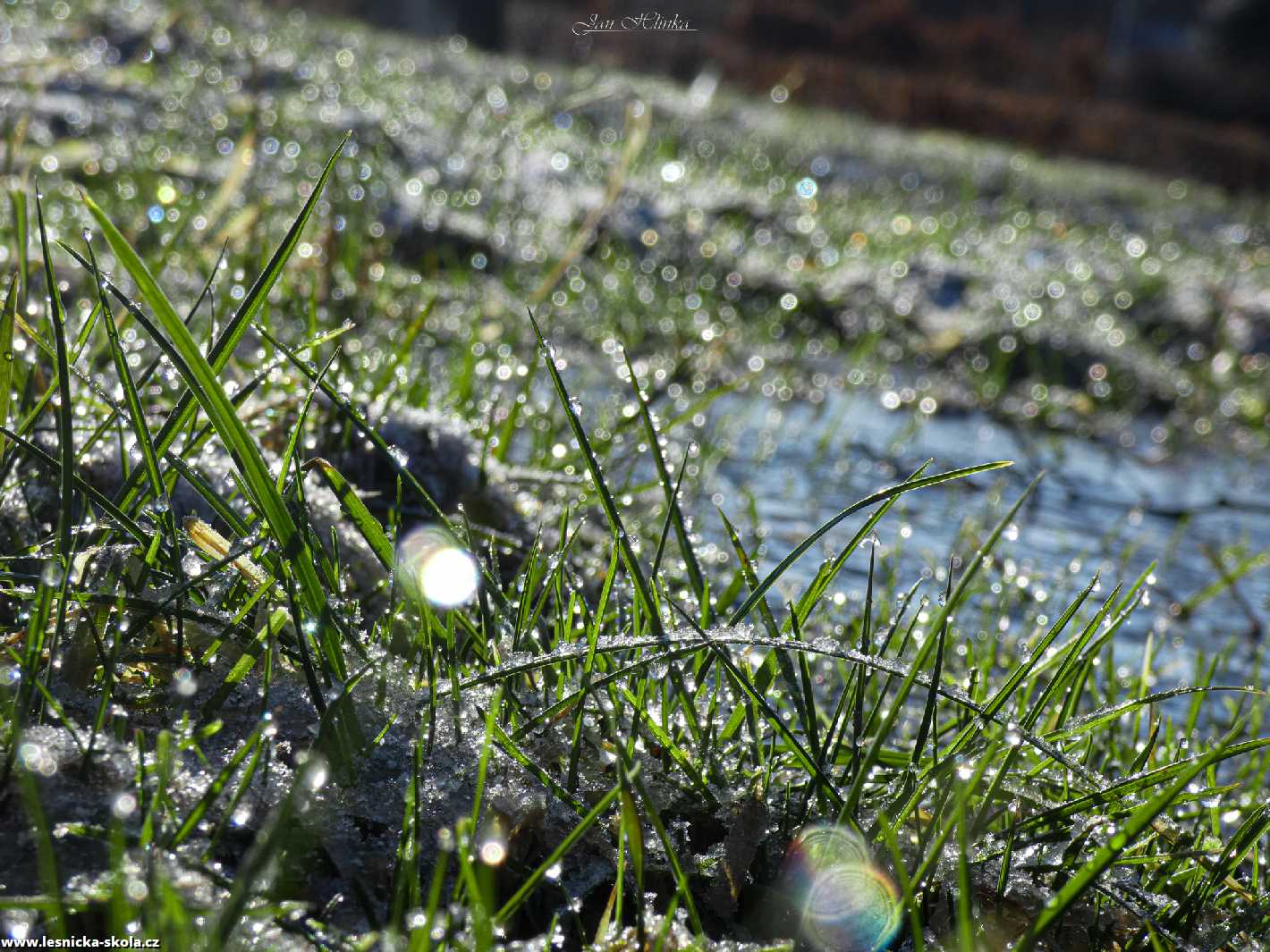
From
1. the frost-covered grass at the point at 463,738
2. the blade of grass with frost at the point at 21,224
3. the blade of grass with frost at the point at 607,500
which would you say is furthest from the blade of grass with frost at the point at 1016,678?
the blade of grass with frost at the point at 21,224

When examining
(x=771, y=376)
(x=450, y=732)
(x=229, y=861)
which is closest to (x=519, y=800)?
(x=450, y=732)

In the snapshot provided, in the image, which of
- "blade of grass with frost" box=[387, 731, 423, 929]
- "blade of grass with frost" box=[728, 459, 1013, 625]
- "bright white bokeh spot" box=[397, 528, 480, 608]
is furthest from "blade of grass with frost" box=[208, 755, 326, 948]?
"blade of grass with frost" box=[728, 459, 1013, 625]

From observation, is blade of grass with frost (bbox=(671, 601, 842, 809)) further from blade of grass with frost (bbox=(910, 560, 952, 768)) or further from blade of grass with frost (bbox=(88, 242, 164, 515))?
blade of grass with frost (bbox=(88, 242, 164, 515))

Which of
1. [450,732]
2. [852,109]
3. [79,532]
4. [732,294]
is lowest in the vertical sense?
[450,732]

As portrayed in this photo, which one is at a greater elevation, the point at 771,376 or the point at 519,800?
the point at 771,376

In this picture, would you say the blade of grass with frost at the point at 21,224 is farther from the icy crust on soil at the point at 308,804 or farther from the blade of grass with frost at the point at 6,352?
the icy crust on soil at the point at 308,804

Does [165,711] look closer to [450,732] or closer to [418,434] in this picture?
[450,732]
